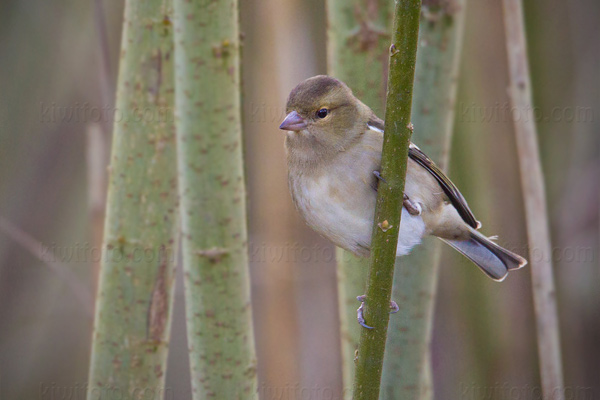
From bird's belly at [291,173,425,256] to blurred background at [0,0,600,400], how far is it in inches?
47.0

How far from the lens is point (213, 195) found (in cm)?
196

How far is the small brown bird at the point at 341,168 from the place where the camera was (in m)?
2.17

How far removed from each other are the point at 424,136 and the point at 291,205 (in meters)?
1.81

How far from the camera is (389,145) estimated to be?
1533 mm

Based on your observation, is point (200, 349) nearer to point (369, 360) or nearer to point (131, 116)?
point (369, 360)

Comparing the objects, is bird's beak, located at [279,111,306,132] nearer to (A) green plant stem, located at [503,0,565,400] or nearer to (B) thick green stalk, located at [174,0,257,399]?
(B) thick green stalk, located at [174,0,257,399]

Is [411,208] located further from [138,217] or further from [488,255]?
[138,217]

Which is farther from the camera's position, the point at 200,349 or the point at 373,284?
the point at 200,349

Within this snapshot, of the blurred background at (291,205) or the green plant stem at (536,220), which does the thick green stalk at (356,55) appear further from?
the blurred background at (291,205)

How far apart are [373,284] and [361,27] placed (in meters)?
0.90

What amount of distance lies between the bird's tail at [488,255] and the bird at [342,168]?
1.26 feet

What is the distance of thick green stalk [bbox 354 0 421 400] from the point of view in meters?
1.42

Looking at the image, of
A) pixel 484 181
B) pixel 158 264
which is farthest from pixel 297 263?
pixel 158 264

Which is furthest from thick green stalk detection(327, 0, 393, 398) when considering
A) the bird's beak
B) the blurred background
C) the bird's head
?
the blurred background
